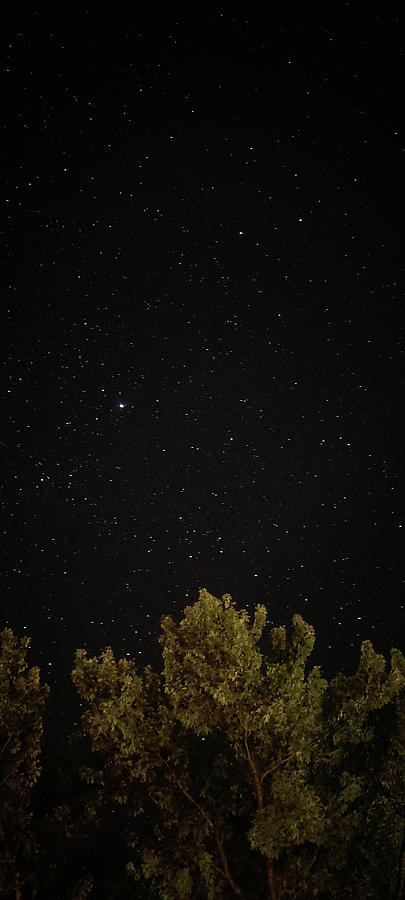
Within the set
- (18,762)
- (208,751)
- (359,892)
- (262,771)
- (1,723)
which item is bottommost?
(359,892)

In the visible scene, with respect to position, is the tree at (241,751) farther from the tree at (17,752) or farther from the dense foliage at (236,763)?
the tree at (17,752)

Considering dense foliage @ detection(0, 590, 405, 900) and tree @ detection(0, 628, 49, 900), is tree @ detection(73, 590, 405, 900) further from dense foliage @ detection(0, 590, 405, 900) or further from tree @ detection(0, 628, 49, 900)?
tree @ detection(0, 628, 49, 900)

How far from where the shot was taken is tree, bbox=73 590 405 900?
8234 millimetres

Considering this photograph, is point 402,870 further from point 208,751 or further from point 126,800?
point 126,800

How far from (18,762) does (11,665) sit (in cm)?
153

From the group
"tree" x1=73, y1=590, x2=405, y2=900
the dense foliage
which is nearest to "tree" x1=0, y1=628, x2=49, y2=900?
the dense foliage

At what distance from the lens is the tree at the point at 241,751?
823 centimetres

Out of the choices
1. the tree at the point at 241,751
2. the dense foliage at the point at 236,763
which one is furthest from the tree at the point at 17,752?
the tree at the point at 241,751

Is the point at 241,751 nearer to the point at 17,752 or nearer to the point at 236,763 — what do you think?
the point at 236,763

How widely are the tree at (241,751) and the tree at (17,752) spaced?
1.04m

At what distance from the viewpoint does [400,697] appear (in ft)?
29.4

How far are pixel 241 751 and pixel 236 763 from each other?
4.19 feet

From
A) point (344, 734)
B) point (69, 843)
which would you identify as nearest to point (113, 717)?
point (69, 843)

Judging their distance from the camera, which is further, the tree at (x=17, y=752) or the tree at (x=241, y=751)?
the tree at (x=17, y=752)
